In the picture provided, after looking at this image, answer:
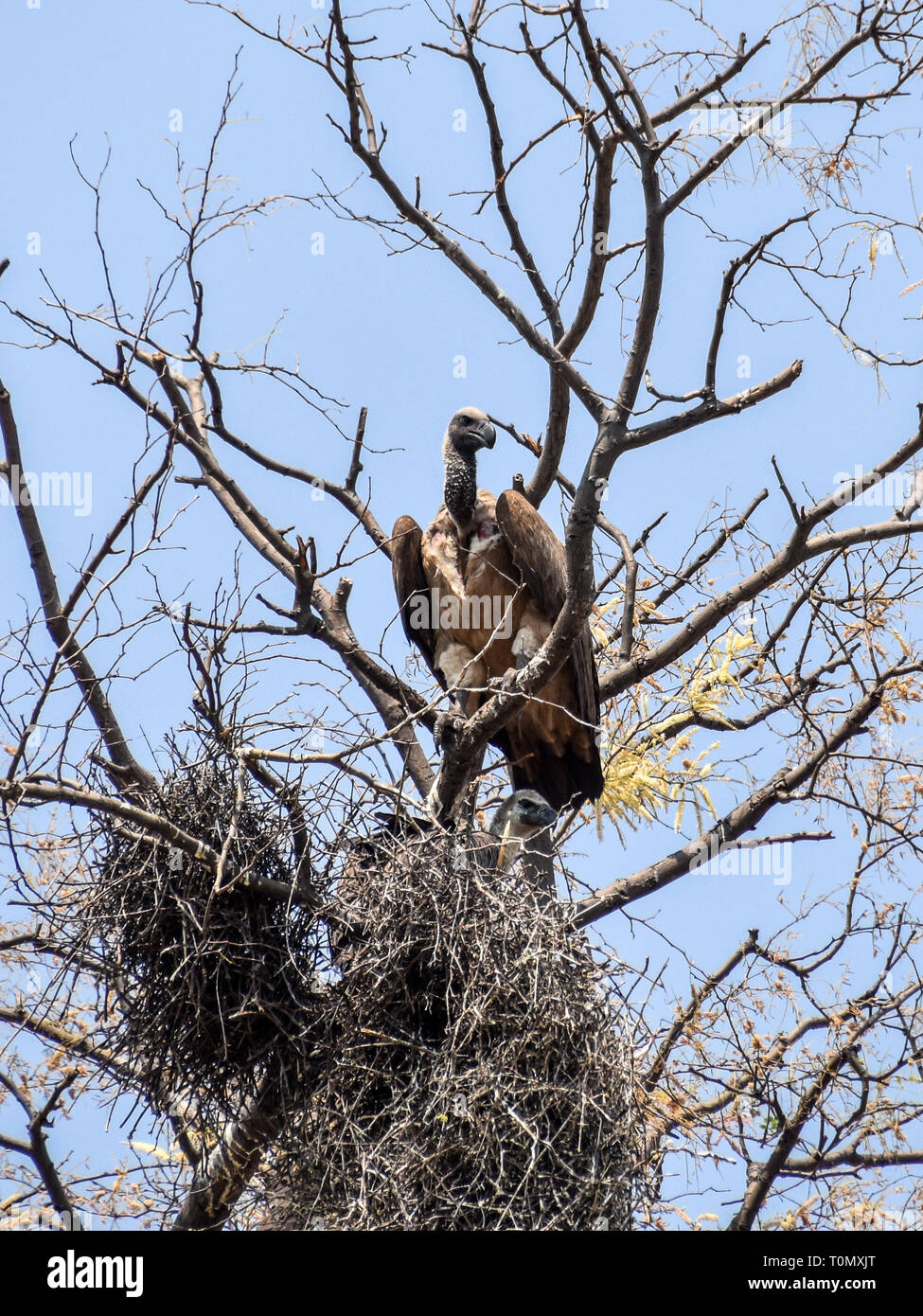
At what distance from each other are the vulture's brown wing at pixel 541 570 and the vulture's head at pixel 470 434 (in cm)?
86

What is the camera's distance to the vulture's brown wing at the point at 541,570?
7945 mm

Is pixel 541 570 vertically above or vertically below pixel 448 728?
above

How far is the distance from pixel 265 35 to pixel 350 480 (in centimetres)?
259

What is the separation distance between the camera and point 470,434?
29.1ft

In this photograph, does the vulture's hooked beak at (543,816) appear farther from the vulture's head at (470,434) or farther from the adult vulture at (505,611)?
the vulture's head at (470,434)

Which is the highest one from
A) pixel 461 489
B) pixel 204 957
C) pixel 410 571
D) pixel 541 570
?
pixel 461 489

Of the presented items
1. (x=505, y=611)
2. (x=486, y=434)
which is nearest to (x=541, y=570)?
(x=505, y=611)

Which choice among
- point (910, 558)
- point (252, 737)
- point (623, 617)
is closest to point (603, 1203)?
point (252, 737)

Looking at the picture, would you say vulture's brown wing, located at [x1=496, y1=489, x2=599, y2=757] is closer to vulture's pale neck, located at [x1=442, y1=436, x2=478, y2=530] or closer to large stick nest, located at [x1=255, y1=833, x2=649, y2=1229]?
vulture's pale neck, located at [x1=442, y1=436, x2=478, y2=530]

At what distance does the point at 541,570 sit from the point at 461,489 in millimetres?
812

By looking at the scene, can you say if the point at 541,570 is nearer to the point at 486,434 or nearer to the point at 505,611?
the point at 505,611
